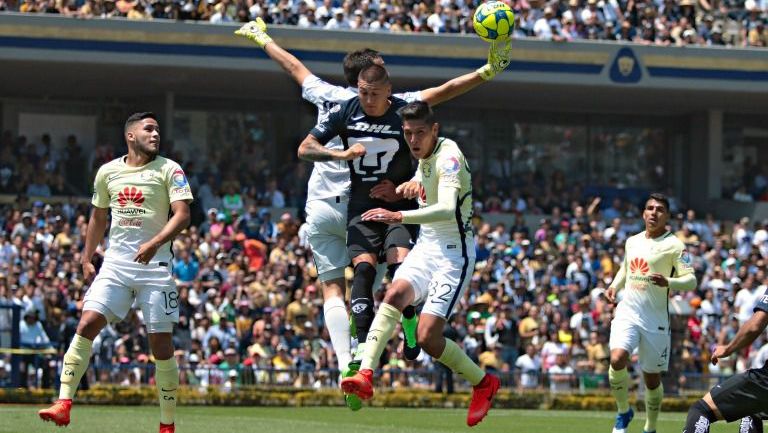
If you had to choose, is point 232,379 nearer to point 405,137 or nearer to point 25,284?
point 25,284

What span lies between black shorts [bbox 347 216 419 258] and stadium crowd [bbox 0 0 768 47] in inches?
781

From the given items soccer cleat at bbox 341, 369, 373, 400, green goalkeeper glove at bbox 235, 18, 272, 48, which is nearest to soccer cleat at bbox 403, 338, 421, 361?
soccer cleat at bbox 341, 369, 373, 400

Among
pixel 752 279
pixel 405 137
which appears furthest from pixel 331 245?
pixel 752 279

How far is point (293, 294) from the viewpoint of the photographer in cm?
2519

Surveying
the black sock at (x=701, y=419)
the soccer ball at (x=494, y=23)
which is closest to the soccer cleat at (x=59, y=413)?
the soccer ball at (x=494, y=23)

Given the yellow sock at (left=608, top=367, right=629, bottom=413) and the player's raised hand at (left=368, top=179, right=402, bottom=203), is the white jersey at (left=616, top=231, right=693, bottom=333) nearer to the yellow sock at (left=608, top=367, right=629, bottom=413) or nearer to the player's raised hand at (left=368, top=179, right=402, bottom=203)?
the yellow sock at (left=608, top=367, right=629, bottom=413)

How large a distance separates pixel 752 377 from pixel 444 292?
255 centimetres

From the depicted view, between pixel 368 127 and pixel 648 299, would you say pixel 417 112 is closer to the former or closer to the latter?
pixel 368 127

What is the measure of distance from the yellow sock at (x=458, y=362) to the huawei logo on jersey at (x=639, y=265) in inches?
152

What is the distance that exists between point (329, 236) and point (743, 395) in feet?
12.7

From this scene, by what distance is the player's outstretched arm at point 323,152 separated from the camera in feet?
36.9

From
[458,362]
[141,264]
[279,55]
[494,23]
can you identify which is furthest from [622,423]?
[141,264]

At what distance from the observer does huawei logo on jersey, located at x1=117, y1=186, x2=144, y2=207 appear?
11.5 meters

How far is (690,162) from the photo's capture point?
40.1 m
